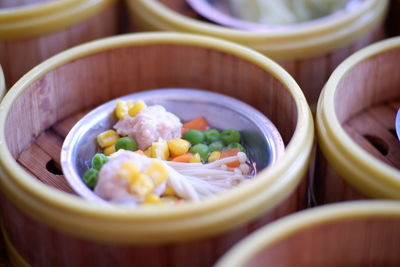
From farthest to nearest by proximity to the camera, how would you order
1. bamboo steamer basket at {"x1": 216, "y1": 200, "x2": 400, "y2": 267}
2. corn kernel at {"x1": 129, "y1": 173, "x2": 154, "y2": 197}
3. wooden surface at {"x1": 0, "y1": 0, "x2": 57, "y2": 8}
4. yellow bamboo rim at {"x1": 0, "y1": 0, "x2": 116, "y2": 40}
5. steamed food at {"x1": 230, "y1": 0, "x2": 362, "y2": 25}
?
wooden surface at {"x1": 0, "y1": 0, "x2": 57, "y2": 8}, steamed food at {"x1": 230, "y1": 0, "x2": 362, "y2": 25}, yellow bamboo rim at {"x1": 0, "y1": 0, "x2": 116, "y2": 40}, corn kernel at {"x1": 129, "y1": 173, "x2": 154, "y2": 197}, bamboo steamer basket at {"x1": 216, "y1": 200, "x2": 400, "y2": 267}

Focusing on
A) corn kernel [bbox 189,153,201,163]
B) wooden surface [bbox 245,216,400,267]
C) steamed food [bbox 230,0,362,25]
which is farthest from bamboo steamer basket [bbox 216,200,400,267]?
steamed food [bbox 230,0,362,25]

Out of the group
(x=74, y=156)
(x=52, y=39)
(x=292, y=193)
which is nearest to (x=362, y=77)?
(x=292, y=193)

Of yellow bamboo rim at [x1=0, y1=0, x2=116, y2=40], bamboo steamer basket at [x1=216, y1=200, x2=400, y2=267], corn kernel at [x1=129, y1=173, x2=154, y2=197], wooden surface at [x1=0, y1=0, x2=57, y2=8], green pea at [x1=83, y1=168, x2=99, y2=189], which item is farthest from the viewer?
wooden surface at [x1=0, y1=0, x2=57, y2=8]

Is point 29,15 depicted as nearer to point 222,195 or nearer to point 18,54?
point 18,54

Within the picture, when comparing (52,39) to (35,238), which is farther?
(52,39)

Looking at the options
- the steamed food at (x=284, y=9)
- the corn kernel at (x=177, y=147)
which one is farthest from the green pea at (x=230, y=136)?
the steamed food at (x=284, y=9)

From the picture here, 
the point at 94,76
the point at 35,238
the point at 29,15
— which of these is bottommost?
the point at 35,238

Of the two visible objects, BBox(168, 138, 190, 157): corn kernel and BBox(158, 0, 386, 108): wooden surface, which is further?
BBox(158, 0, 386, 108): wooden surface

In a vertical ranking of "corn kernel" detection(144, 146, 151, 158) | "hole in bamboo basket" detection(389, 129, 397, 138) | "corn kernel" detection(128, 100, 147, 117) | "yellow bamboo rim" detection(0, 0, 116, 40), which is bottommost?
"hole in bamboo basket" detection(389, 129, 397, 138)

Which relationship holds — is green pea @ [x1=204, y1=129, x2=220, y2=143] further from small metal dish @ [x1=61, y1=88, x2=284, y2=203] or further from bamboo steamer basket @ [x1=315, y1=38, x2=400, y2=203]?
bamboo steamer basket @ [x1=315, y1=38, x2=400, y2=203]
